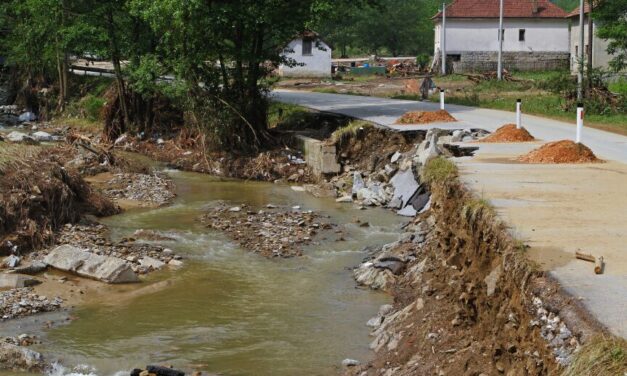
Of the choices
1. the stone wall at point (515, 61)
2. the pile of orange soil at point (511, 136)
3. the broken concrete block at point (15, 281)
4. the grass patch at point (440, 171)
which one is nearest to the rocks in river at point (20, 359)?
the broken concrete block at point (15, 281)

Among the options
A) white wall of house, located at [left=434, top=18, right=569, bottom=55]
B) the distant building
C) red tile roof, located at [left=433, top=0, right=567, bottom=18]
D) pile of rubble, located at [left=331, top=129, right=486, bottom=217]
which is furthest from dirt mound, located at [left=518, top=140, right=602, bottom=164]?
red tile roof, located at [left=433, top=0, right=567, bottom=18]

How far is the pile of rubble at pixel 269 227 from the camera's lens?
1706 centimetres

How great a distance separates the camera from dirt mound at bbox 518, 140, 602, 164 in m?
15.9

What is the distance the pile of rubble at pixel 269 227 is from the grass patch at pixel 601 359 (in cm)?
1059

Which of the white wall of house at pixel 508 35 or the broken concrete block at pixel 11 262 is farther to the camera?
the white wall of house at pixel 508 35

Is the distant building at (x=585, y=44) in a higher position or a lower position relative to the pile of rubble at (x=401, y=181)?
higher

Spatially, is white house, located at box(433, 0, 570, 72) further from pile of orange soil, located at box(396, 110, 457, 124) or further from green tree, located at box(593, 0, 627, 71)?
pile of orange soil, located at box(396, 110, 457, 124)

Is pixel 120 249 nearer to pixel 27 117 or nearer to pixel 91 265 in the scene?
pixel 91 265

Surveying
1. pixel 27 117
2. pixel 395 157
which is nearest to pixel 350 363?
pixel 395 157

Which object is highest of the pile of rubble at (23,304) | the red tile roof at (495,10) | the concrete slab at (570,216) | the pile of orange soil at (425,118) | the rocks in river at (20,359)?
the red tile roof at (495,10)

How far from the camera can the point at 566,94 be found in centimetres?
3228

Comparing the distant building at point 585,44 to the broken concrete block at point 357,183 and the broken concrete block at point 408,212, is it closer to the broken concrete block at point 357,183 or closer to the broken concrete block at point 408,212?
the broken concrete block at point 357,183

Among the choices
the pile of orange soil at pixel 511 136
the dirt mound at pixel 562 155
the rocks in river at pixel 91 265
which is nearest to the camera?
the rocks in river at pixel 91 265

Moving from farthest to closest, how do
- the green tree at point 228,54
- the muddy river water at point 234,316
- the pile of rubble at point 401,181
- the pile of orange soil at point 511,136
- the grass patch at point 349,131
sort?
the green tree at point 228,54 < the grass patch at point 349,131 < the pile of rubble at point 401,181 < the pile of orange soil at point 511,136 < the muddy river water at point 234,316
